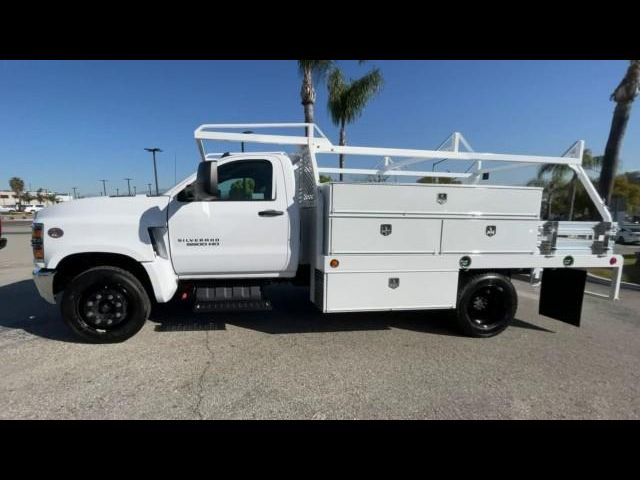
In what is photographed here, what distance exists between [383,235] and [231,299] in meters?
1.97

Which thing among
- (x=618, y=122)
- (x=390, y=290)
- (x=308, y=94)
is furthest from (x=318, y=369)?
(x=618, y=122)

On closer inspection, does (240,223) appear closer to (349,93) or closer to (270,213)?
(270,213)

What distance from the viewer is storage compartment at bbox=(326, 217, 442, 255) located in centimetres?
371

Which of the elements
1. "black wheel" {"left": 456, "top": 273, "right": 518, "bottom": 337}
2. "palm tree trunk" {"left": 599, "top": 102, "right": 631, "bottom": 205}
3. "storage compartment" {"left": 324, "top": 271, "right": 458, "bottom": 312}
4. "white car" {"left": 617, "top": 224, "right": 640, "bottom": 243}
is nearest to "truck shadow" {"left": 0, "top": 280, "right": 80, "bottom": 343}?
"storage compartment" {"left": 324, "top": 271, "right": 458, "bottom": 312}

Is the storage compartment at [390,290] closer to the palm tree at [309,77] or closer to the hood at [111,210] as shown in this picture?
the hood at [111,210]

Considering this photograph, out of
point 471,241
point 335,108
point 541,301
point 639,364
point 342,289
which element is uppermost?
point 335,108

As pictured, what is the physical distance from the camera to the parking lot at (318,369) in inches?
107

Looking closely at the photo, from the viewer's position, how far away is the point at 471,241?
395 centimetres

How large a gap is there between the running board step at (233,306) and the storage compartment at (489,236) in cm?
224

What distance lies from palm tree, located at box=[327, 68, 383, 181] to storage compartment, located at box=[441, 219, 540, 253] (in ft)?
32.1

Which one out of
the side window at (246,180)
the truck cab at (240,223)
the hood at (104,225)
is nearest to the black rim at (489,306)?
the truck cab at (240,223)

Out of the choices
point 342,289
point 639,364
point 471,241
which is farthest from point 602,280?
point 342,289
